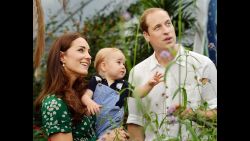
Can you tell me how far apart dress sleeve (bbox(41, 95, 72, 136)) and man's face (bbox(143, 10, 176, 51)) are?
67cm

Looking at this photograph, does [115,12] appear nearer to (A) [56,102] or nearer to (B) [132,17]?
(B) [132,17]

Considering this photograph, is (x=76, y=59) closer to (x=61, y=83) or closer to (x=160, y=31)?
(x=61, y=83)

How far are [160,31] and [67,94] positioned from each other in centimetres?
68

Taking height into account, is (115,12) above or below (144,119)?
above

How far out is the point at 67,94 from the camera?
6902 millimetres

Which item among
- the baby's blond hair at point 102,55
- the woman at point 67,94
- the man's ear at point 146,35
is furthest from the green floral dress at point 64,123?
the man's ear at point 146,35

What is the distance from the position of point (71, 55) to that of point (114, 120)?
1.57 feet

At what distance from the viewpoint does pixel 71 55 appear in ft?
22.7

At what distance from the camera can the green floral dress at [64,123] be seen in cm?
684

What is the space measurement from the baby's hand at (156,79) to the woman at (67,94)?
1.14 feet

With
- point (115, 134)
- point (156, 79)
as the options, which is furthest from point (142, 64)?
point (115, 134)

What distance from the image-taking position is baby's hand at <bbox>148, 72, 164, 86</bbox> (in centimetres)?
689

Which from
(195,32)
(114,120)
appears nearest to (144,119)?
(114,120)

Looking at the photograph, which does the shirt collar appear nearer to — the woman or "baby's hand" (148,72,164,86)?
"baby's hand" (148,72,164,86)
